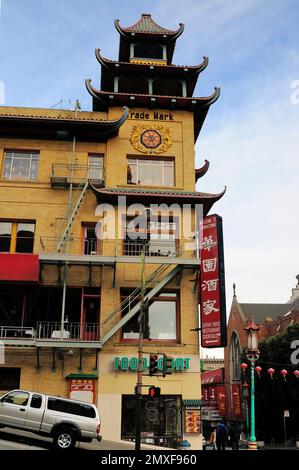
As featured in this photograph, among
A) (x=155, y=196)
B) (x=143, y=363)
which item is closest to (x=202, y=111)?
(x=155, y=196)

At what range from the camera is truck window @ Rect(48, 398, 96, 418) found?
17.8 m

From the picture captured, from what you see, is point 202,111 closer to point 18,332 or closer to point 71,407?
point 18,332

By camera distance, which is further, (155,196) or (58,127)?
(58,127)

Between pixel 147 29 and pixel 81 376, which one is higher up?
pixel 147 29

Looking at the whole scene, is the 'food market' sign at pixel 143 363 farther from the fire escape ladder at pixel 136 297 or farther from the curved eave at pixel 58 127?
the curved eave at pixel 58 127

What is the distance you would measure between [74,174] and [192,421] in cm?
1450

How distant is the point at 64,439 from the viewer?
1728 centimetres

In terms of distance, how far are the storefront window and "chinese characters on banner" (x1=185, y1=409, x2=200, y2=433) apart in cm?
44

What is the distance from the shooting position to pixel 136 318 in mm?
25891

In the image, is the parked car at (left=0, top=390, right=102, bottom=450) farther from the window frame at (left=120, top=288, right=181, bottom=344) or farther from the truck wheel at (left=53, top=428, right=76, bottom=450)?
the window frame at (left=120, top=288, right=181, bottom=344)

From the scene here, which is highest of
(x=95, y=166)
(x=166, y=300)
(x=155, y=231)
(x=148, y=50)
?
(x=148, y=50)

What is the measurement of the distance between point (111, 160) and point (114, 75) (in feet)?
19.9

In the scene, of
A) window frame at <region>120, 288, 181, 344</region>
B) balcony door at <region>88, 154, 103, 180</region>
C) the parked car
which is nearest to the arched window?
window frame at <region>120, 288, 181, 344</region>

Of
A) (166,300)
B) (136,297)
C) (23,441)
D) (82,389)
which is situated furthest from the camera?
(166,300)
